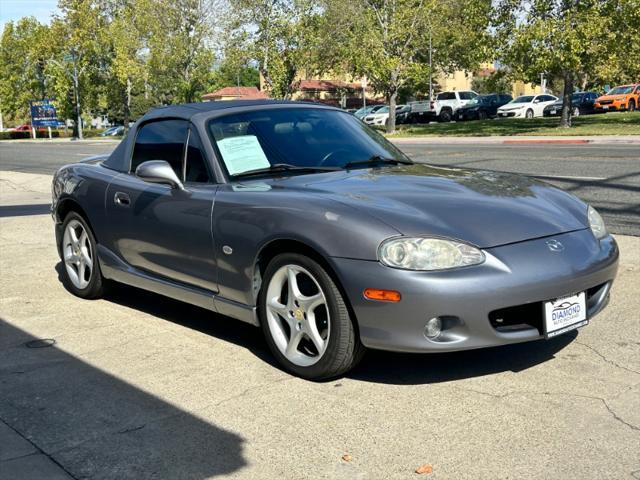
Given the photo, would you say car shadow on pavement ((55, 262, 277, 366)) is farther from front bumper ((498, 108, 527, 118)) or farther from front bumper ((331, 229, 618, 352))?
front bumper ((498, 108, 527, 118))

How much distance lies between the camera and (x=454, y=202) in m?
3.95

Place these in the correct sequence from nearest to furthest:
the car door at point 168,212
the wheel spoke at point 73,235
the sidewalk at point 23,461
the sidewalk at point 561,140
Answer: the sidewalk at point 23,461 < the car door at point 168,212 < the wheel spoke at point 73,235 < the sidewalk at point 561,140

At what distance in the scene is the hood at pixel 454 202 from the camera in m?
3.68

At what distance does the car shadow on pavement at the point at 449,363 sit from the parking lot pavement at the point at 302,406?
0.01 meters

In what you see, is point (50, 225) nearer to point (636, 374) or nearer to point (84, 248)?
point (84, 248)

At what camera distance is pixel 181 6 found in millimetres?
54875

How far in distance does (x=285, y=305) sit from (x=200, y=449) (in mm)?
1033

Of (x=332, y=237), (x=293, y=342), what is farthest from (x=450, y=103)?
(x=332, y=237)

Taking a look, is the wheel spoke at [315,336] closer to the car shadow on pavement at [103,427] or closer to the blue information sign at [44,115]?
the car shadow on pavement at [103,427]

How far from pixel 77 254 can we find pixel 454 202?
3.18 metres

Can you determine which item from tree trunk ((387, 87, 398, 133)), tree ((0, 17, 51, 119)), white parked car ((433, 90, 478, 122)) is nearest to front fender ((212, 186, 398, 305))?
tree trunk ((387, 87, 398, 133))

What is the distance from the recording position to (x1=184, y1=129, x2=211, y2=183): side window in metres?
4.64

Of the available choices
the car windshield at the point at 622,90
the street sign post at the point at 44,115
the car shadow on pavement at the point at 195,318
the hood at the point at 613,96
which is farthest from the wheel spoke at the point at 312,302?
the street sign post at the point at 44,115

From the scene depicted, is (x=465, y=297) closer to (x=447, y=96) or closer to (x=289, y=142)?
(x=289, y=142)
